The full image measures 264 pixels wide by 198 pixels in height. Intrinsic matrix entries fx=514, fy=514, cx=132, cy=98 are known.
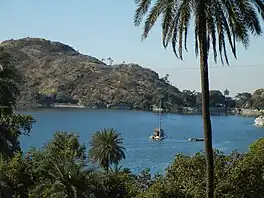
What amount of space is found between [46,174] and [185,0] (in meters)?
10.3

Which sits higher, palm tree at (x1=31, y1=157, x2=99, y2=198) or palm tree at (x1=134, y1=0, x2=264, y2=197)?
palm tree at (x1=134, y1=0, x2=264, y2=197)

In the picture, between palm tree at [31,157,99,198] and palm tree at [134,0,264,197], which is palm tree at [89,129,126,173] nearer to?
palm tree at [31,157,99,198]

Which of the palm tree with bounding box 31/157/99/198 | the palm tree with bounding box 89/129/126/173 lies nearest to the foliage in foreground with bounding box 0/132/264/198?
the palm tree with bounding box 31/157/99/198

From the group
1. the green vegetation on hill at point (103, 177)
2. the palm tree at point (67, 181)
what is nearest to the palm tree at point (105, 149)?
the green vegetation on hill at point (103, 177)

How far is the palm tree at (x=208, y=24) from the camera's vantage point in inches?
519

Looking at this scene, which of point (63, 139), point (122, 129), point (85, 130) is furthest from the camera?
point (122, 129)

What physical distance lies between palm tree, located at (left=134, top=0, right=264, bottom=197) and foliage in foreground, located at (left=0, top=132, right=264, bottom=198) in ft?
9.03

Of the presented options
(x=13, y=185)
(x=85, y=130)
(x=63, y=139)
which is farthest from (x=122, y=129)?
(x=13, y=185)

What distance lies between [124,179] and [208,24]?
11.4 m

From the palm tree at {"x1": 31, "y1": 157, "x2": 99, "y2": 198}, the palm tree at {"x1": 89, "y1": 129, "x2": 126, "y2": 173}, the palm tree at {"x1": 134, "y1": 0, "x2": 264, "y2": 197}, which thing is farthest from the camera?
the palm tree at {"x1": 89, "y1": 129, "x2": 126, "y2": 173}

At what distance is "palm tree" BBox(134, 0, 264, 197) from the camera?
43.2ft

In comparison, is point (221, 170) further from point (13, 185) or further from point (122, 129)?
point (122, 129)

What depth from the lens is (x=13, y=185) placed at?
68.6 ft

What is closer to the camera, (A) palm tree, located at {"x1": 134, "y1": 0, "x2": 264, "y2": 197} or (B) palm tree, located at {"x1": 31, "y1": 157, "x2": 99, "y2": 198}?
(A) palm tree, located at {"x1": 134, "y1": 0, "x2": 264, "y2": 197}
